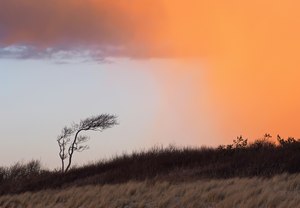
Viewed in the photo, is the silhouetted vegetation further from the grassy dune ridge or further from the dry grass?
the dry grass

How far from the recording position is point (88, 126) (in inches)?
1475

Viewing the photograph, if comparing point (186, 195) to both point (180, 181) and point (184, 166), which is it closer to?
point (180, 181)

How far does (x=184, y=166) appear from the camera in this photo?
25812 millimetres

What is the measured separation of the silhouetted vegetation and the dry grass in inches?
97.6

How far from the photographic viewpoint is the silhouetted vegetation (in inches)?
880

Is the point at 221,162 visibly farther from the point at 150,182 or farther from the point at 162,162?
the point at 150,182

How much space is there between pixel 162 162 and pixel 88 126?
451 inches

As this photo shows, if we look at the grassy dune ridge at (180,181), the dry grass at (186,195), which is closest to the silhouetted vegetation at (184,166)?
the grassy dune ridge at (180,181)

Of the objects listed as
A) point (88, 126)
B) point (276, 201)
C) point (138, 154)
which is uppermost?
point (88, 126)

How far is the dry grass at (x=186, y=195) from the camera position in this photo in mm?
15820

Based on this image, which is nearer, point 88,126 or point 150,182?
point 150,182

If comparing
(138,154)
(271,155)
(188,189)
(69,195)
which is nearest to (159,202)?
(188,189)

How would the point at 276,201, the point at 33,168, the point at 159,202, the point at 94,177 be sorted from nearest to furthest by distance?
the point at 276,201 < the point at 159,202 < the point at 94,177 < the point at 33,168

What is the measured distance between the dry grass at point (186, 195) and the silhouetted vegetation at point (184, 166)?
2.48 metres
